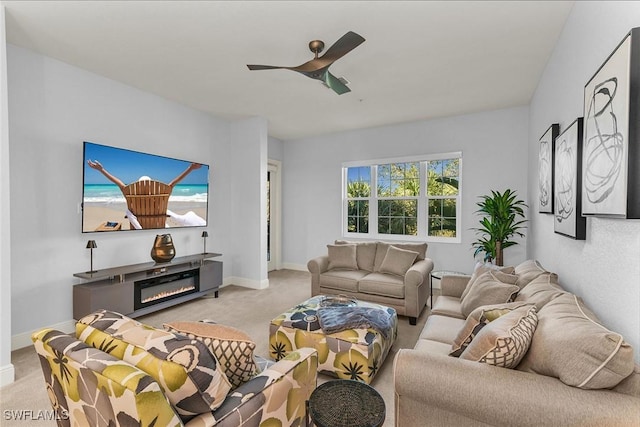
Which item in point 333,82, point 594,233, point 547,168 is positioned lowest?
point 594,233

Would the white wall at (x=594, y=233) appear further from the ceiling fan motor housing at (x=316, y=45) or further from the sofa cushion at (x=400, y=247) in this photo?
the ceiling fan motor housing at (x=316, y=45)

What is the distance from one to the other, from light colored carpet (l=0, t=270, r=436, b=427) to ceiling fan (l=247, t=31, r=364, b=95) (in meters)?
2.43

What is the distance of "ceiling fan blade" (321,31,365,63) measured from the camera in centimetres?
212

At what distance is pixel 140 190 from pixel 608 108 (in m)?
4.34

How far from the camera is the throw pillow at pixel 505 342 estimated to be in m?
Result: 1.27

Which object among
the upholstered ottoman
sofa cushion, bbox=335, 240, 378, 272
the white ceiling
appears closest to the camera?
the upholstered ottoman

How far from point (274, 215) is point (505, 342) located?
5.59m

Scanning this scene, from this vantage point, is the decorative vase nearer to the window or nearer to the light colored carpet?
the light colored carpet

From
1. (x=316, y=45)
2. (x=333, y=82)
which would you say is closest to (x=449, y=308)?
(x=333, y=82)

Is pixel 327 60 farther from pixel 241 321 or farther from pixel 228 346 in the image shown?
pixel 241 321

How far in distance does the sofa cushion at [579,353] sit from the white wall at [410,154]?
369cm

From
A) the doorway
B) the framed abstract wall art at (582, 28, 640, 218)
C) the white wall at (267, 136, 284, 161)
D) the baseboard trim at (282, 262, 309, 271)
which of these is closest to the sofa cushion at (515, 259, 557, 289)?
the framed abstract wall art at (582, 28, 640, 218)

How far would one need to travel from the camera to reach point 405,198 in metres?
5.39

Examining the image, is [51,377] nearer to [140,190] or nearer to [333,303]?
[333,303]
